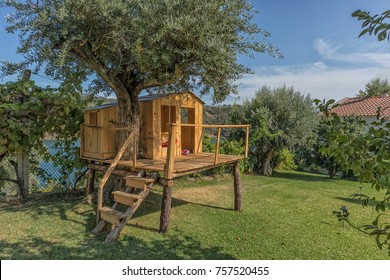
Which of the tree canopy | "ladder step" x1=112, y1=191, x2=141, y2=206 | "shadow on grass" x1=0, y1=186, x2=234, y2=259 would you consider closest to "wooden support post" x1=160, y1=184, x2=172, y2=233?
"shadow on grass" x1=0, y1=186, x2=234, y2=259

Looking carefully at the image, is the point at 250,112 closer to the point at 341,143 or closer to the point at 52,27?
the point at 52,27

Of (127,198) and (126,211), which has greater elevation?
(127,198)

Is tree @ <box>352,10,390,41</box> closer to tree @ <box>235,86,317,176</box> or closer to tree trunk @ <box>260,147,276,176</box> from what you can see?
tree @ <box>235,86,317,176</box>

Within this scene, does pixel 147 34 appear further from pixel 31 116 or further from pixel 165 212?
pixel 31 116

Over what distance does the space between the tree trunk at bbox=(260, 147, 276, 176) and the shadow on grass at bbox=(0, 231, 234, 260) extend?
8.41 metres

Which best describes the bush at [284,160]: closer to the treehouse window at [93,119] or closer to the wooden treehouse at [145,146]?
the wooden treehouse at [145,146]

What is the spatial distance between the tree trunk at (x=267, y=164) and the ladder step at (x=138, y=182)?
8.19m

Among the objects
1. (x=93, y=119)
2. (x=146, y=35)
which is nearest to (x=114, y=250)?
(x=146, y=35)

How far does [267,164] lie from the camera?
12.1 metres

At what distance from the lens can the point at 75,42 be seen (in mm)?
4699

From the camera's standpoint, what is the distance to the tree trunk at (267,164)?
1202 cm

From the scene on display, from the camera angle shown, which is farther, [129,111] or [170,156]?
[129,111]

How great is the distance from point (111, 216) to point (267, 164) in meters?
8.97

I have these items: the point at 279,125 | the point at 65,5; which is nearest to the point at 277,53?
the point at 65,5
